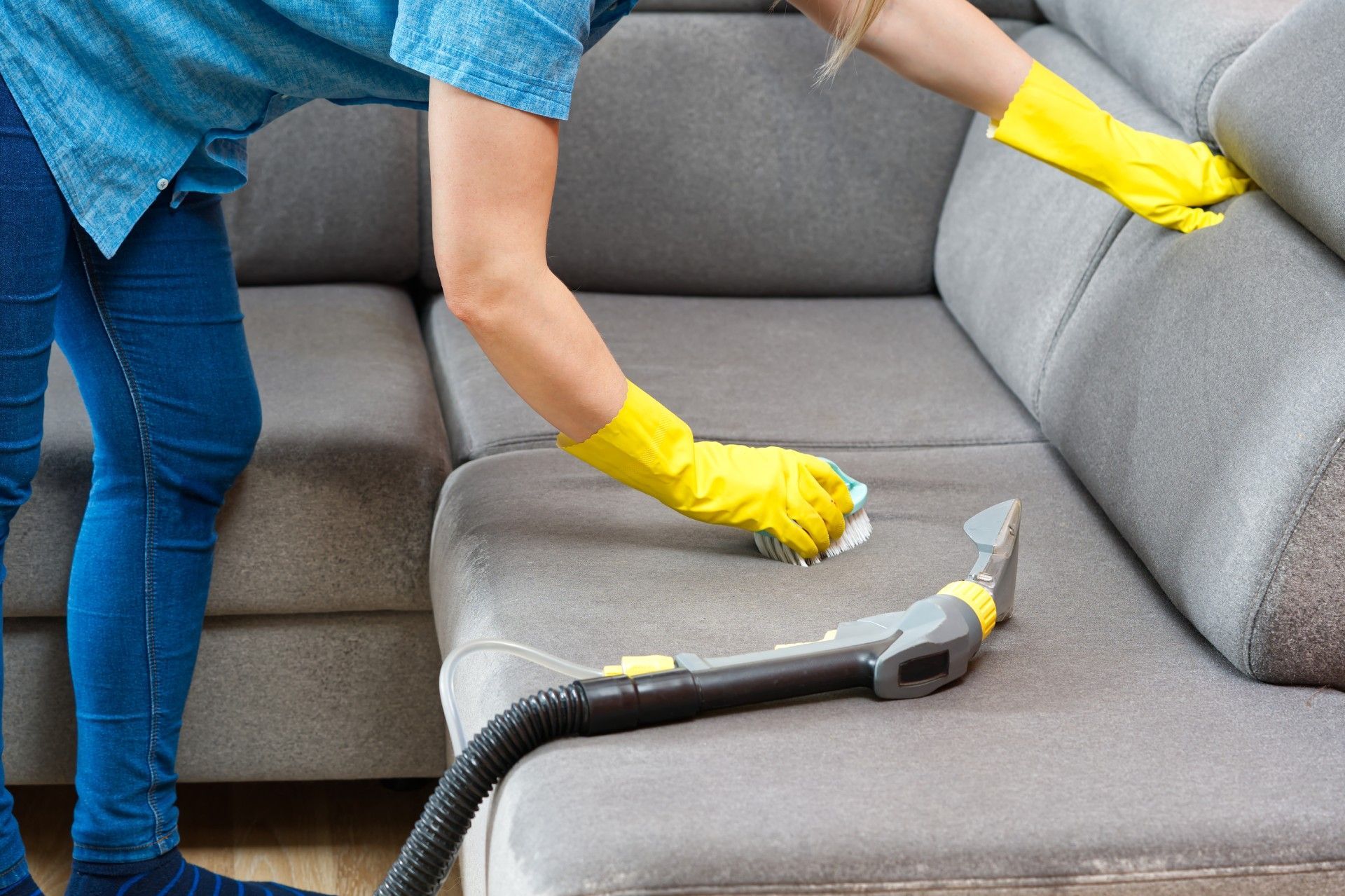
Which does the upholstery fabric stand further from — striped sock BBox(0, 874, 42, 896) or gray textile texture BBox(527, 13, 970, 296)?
striped sock BBox(0, 874, 42, 896)

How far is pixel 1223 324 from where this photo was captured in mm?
1130

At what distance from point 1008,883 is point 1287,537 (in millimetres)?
381

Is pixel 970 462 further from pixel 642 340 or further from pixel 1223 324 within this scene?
pixel 642 340

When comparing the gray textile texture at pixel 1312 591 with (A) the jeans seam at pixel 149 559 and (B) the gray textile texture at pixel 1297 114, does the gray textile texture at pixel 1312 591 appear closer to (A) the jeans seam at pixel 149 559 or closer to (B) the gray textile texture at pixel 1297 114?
(B) the gray textile texture at pixel 1297 114

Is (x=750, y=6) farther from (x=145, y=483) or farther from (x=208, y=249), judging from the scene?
(x=145, y=483)

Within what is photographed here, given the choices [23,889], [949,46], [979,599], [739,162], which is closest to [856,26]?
[949,46]

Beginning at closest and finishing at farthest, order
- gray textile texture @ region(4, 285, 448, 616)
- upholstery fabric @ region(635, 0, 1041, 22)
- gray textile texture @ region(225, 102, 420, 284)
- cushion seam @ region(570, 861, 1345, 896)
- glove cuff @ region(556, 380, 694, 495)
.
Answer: cushion seam @ region(570, 861, 1345, 896)
glove cuff @ region(556, 380, 694, 495)
gray textile texture @ region(4, 285, 448, 616)
gray textile texture @ region(225, 102, 420, 284)
upholstery fabric @ region(635, 0, 1041, 22)

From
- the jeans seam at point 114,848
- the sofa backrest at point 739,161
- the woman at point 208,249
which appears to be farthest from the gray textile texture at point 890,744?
the sofa backrest at point 739,161

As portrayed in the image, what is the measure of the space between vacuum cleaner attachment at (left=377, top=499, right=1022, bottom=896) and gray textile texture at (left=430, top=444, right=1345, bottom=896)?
2cm

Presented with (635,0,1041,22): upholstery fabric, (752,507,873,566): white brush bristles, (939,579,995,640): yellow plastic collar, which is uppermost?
(635,0,1041,22): upholstery fabric

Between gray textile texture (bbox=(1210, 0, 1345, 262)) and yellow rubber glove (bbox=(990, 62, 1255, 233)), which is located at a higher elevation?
gray textile texture (bbox=(1210, 0, 1345, 262))

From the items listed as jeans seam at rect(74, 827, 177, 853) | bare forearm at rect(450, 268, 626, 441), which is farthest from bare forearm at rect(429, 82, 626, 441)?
jeans seam at rect(74, 827, 177, 853)

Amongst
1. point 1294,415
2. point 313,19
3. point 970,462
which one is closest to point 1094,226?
point 970,462

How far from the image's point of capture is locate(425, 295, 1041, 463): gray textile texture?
1.46 m
